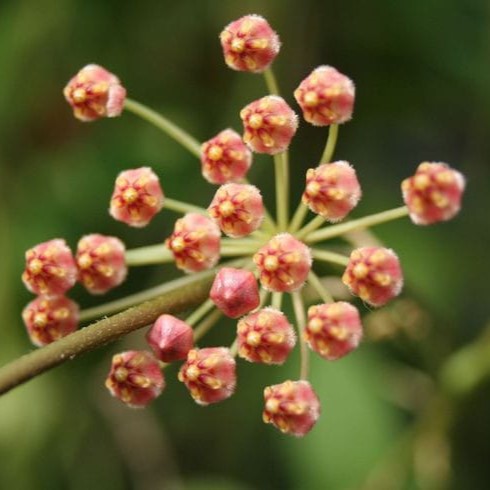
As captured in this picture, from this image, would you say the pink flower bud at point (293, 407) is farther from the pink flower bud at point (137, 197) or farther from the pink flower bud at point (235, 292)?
the pink flower bud at point (137, 197)

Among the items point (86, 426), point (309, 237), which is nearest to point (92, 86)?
point (309, 237)

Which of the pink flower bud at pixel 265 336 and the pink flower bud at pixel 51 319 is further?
the pink flower bud at pixel 51 319

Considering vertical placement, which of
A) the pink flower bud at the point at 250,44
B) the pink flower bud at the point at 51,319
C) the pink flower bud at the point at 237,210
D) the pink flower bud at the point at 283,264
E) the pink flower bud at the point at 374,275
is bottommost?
the pink flower bud at the point at 374,275

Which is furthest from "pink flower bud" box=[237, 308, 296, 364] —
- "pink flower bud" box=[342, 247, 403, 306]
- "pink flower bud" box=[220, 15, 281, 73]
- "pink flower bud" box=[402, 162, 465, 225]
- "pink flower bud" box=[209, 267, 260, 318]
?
"pink flower bud" box=[220, 15, 281, 73]

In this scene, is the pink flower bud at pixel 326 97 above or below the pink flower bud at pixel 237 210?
above

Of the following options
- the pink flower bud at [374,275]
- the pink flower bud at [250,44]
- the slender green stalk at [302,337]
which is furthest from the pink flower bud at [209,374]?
the pink flower bud at [250,44]

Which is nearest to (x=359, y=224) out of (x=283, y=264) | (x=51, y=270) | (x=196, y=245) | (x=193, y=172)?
(x=283, y=264)

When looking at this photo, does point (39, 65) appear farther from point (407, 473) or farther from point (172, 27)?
point (407, 473)

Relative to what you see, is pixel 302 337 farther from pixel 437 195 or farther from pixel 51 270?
pixel 51 270
